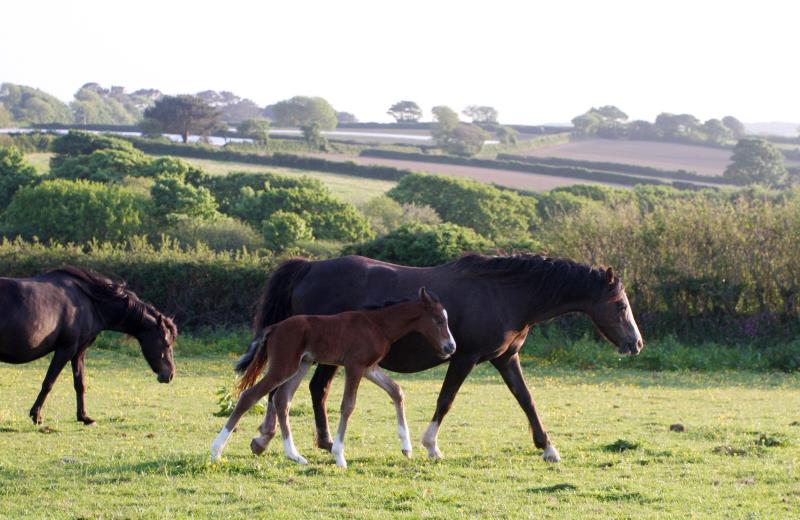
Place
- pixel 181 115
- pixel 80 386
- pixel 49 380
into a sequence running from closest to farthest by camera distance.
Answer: pixel 49 380, pixel 80 386, pixel 181 115

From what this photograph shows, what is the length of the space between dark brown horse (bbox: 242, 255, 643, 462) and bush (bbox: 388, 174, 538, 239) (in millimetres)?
37667

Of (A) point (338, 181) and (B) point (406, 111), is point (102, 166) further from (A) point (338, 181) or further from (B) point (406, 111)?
(B) point (406, 111)

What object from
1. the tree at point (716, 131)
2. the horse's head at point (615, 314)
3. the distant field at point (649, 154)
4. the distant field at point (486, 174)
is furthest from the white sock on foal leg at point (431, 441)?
the tree at point (716, 131)

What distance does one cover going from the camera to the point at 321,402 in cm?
985

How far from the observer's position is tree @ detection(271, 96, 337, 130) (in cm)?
11956

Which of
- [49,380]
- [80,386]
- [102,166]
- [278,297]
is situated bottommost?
[102,166]

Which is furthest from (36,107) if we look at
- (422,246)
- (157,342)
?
(157,342)

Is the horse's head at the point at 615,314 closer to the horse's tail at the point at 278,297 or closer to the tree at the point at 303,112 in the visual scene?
the horse's tail at the point at 278,297

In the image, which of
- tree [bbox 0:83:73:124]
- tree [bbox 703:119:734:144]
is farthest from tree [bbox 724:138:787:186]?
tree [bbox 0:83:73:124]

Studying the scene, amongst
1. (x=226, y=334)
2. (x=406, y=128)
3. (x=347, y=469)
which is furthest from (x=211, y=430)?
(x=406, y=128)

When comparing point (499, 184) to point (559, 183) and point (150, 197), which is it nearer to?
point (559, 183)

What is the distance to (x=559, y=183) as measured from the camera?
62312mm

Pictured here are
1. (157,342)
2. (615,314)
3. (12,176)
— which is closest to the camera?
(615,314)

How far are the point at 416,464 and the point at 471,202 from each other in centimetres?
4305
